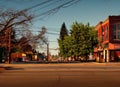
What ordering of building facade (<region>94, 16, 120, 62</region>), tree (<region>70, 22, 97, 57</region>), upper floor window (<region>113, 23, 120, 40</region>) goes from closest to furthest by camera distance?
tree (<region>70, 22, 97, 57</region>) < building facade (<region>94, 16, 120, 62</region>) < upper floor window (<region>113, 23, 120, 40</region>)

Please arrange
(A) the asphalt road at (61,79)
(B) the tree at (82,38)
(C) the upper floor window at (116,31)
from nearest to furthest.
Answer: (A) the asphalt road at (61,79), (B) the tree at (82,38), (C) the upper floor window at (116,31)

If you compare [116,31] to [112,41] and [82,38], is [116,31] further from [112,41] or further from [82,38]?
[82,38]

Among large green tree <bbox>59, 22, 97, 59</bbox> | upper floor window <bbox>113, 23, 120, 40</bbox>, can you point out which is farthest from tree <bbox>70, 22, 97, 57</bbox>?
upper floor window <bbox>113, 23, 120, 40</bbox>

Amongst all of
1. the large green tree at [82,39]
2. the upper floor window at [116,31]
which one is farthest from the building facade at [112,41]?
the large green tree at [82,39]

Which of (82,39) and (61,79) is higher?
(82,39)

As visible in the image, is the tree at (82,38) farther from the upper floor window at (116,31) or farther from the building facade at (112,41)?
the upper floor window at (116,31)

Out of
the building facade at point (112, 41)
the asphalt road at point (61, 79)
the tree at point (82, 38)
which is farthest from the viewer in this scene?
the building facade at point (112, 41)

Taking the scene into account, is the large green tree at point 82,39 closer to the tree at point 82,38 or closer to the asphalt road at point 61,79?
the tree at point 82,38

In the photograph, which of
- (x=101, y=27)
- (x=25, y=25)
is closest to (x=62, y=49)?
(x=101, y=27)

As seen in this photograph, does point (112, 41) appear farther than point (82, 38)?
Yes

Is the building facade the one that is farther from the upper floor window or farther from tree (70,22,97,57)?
tree (70,22,97,57)

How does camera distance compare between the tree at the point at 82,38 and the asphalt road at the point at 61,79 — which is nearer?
the asphalt road at the point at 61,79

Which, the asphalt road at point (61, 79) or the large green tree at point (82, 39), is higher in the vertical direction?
the large green tree at point (82, 39)

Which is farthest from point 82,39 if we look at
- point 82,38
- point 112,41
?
Result: point 112,41
